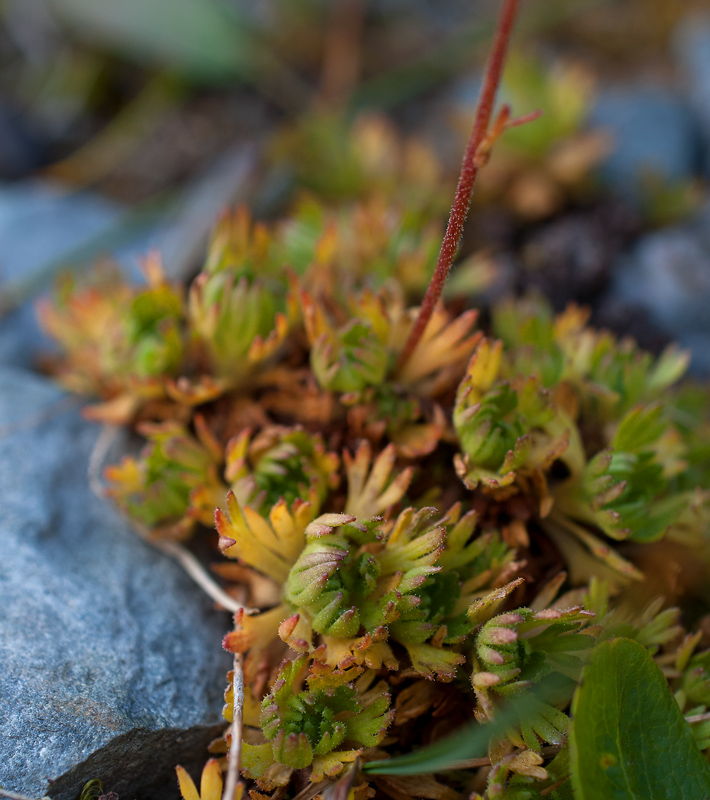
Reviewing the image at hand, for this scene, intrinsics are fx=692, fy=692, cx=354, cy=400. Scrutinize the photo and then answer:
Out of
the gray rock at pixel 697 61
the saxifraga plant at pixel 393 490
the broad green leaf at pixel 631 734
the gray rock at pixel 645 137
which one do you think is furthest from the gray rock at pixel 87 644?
the gray rock at pixel 697 61

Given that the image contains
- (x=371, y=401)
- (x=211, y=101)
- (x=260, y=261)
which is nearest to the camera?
(x=371, y=401)

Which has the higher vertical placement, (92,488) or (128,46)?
(128,46)

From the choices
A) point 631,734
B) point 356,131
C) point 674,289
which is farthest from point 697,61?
point 631,734

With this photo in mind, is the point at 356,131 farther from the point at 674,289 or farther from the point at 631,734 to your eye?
the point at 631,734


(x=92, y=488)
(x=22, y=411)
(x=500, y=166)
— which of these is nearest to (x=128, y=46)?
(x=500, y=166)

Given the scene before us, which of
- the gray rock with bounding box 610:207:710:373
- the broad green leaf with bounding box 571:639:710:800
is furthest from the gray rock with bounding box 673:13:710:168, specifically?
the broad green leaf with bounding box 571:639:710:800

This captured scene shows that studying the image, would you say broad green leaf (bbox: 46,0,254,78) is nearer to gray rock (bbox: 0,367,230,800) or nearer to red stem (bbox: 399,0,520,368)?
gray rock (bbox: 0,367,230,800)

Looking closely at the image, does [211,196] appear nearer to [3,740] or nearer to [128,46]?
[128,46]
